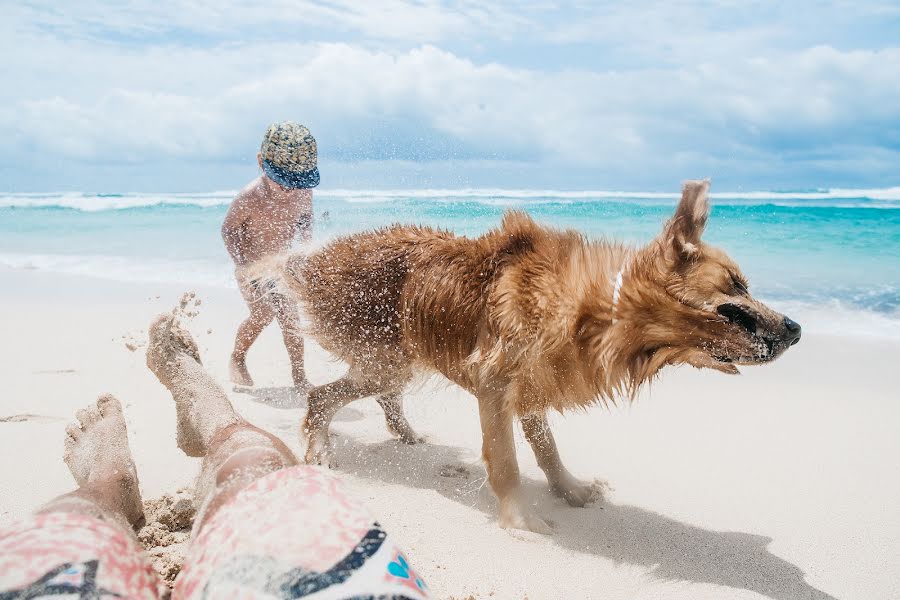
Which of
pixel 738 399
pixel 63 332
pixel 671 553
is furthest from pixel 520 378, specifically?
pixel 63 332

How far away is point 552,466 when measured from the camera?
12.1 ft

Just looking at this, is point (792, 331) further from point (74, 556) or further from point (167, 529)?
point (167, 529)

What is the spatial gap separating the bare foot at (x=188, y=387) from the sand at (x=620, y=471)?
0.46 meters

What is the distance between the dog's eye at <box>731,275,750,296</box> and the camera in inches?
114

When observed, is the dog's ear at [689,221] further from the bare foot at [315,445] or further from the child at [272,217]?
the child at [272,217]

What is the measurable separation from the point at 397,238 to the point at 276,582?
2.63 m

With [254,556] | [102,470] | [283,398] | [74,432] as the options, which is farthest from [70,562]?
[283,398]

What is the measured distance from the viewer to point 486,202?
101ft

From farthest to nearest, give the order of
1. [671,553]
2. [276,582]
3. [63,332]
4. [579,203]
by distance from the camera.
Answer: [579,203]
[63,332]
[671,553]
[276,582]

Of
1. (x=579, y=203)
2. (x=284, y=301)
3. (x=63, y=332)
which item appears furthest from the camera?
(x=579, y=203)

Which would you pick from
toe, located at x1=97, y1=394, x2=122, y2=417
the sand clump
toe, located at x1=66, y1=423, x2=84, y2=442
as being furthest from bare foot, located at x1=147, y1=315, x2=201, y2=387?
the sand clump

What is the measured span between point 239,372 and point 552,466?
2.96 m

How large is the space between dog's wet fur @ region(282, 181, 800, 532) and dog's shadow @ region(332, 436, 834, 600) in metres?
0.18

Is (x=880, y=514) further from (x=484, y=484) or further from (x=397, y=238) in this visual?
(x=397, y=238)
